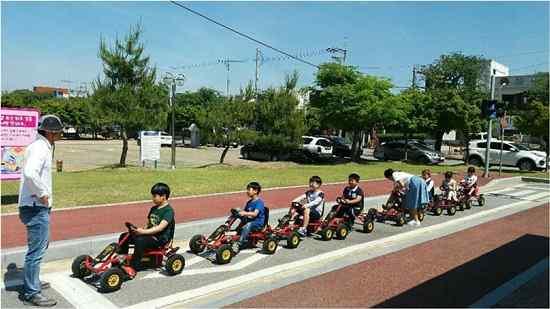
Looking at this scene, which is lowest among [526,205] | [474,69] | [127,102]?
[526,205]

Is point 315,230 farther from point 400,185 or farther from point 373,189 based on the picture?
point 373,189

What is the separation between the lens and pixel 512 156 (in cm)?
2589

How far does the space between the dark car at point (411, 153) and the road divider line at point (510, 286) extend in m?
22.7

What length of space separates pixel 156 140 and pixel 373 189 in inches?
363

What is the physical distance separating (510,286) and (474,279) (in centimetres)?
47

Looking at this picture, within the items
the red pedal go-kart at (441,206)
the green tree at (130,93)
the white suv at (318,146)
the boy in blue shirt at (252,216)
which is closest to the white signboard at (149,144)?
the green tree at (130,93)

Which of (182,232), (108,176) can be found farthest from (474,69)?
(182,232)

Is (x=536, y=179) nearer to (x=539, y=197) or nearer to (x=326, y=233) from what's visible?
(x=539, y=197)

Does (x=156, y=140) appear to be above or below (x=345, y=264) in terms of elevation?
above

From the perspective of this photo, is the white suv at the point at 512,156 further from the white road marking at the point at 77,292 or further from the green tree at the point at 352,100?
the white road marking at the point at 77,292

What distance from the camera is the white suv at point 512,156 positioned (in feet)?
82.2

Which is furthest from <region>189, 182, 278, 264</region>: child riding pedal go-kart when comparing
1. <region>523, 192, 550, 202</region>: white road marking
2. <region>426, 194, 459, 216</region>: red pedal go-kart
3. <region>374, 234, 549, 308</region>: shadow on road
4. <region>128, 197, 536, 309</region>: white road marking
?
<region>523, 192, 550, 202</region>: white road marking

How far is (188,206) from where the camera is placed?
10305mm

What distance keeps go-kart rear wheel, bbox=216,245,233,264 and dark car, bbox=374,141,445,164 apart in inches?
965
